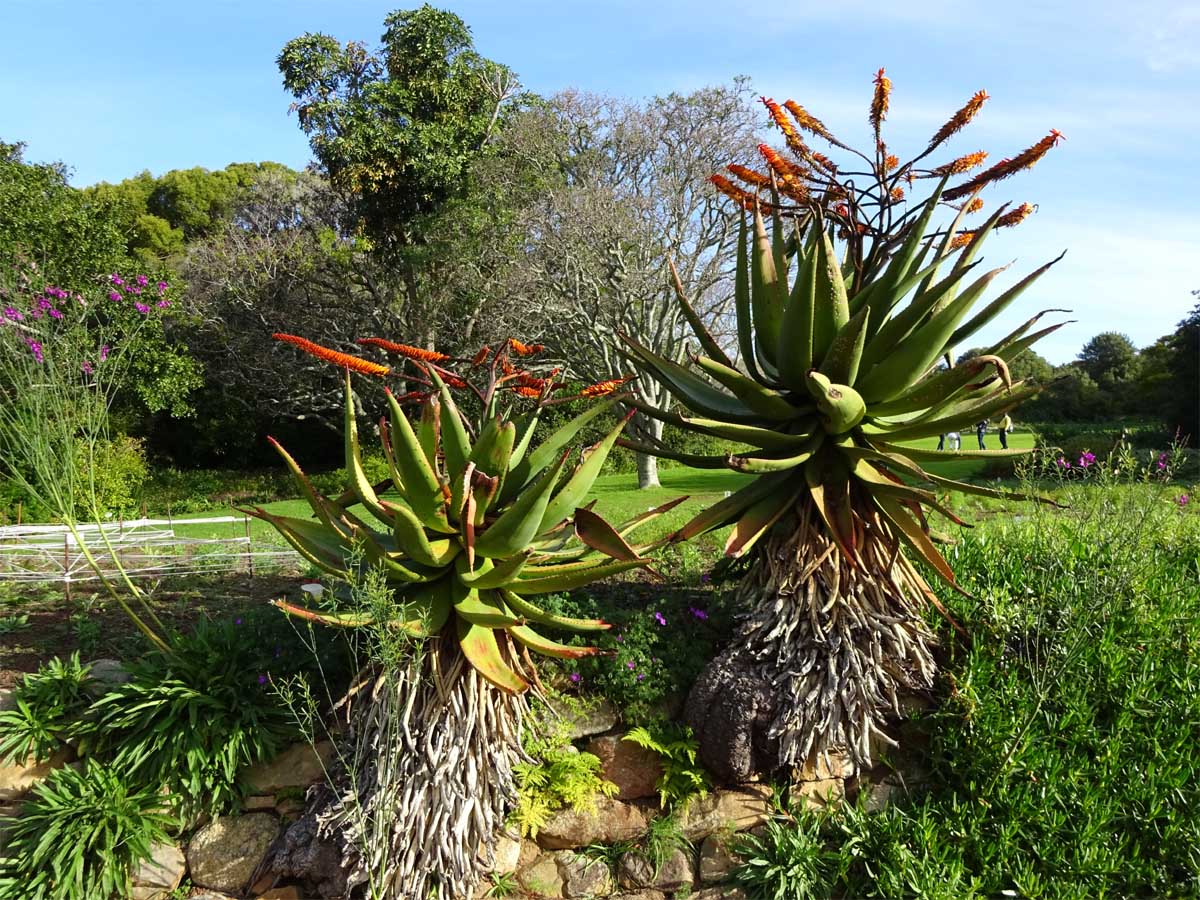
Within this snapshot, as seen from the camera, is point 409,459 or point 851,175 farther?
point 851,175

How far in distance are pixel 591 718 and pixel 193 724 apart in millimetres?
1932

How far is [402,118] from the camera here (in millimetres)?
17078

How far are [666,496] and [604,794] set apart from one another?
9982 millimetres

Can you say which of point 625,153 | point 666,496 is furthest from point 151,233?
point 666,496

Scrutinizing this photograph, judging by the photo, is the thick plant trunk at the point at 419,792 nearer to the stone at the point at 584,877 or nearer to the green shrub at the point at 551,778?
the green shrub at the point at 551,778

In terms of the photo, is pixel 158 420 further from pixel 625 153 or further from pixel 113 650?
pixel 113 650

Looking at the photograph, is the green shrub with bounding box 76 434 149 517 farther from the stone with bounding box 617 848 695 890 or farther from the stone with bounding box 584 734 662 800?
the stone with bounding box 617 848 695 890

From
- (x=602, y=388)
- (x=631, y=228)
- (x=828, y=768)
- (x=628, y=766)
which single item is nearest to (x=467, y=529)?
(x=602, y=388)

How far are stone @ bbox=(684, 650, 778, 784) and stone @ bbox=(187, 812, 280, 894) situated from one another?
7.06 ft

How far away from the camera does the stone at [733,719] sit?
3.88 meters

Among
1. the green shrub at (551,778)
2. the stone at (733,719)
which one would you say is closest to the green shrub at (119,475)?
the green shrub at (551,778)

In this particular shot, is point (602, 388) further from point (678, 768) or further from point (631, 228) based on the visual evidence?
point (631, 228)

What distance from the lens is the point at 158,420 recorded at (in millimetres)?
24828

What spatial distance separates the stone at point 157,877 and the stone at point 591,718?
6.55 ft
